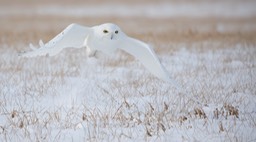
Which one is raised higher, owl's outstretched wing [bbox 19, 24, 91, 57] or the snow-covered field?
owl's outstretched wing [bbox 19, 24, 91, 57]

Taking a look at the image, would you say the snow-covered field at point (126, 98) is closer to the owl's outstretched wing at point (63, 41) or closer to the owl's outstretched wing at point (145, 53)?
the owl's outstretched wing at point (145, 53)

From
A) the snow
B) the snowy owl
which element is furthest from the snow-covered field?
Answer: the snowy owl

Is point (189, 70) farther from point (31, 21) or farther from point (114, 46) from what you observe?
point (31, 21)

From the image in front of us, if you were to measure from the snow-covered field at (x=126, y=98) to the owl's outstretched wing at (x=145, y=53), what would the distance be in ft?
1.16

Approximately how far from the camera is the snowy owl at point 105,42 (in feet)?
19.2

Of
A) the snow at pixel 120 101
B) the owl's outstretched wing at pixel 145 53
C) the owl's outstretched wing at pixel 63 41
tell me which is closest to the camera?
the snow at pixel 120 101

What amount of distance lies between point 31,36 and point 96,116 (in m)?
8.68

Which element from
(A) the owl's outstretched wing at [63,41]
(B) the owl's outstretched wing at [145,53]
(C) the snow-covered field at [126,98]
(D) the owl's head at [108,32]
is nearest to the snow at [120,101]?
(C) the snow-covered field at [126,98]

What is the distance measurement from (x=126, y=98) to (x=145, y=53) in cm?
65

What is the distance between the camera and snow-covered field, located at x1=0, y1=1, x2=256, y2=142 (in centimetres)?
497

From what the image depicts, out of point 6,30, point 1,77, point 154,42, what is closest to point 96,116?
point 1,77

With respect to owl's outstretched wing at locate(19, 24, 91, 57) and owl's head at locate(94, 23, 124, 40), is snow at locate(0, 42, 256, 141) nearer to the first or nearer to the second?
owl's outstretched wing at locate(19, 24, 91, 57)

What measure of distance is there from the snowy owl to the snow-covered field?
480 mm

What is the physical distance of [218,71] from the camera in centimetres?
845
